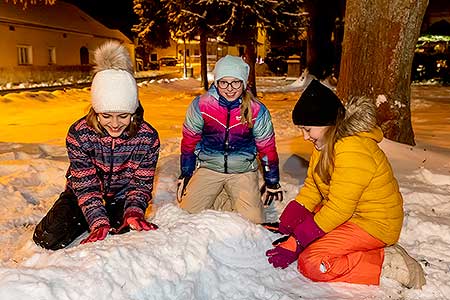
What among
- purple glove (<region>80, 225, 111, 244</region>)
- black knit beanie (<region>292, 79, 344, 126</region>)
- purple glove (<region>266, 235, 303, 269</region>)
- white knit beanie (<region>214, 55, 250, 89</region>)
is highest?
white knit beanie (<region>214, 55, 250, 89</region>)

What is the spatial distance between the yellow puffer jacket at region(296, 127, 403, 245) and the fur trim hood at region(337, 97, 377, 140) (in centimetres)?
4

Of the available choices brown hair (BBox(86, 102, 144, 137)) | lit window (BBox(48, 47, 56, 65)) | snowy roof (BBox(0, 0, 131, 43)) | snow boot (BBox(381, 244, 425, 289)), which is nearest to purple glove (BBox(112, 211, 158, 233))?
brown hair (BBox(86, 102, 144, 137))

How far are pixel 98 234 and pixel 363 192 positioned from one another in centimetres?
175

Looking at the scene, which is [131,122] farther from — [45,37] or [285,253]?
[45,37]

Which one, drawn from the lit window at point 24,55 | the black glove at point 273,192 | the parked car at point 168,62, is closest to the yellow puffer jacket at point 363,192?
the black glove at point 273,192

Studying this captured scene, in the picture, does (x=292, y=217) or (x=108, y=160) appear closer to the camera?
(x=292, y=217)

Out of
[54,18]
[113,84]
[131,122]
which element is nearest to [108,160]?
[131,122]

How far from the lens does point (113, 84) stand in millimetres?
3350

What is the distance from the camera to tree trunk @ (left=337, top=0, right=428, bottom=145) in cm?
627

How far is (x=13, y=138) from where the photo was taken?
29.4 feet

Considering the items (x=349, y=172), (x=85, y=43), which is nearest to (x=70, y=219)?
(x=349, y=172)

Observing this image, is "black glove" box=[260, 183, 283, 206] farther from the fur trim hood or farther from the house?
the house

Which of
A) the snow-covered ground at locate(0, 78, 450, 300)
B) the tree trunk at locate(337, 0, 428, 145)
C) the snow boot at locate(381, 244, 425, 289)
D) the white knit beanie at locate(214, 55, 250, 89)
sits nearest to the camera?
the snow-covered ground at locate(0, 78, 450, 300)

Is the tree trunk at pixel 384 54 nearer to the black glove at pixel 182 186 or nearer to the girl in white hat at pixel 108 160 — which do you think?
the black glove at pixel 182 186
